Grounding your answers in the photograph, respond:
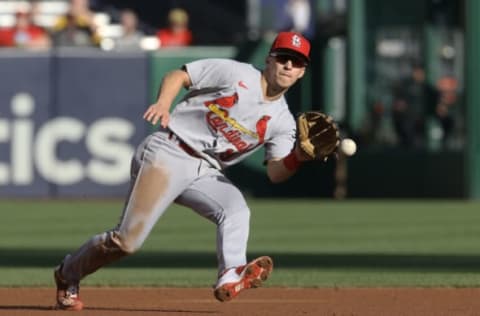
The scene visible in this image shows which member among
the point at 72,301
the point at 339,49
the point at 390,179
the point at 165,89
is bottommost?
the point at 390,179

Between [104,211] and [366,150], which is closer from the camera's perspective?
[104,211]

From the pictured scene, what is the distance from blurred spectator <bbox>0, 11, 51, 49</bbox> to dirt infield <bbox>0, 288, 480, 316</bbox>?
1235cm

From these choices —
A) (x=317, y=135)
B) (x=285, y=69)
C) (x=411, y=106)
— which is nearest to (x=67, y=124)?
(x=411, y=106)

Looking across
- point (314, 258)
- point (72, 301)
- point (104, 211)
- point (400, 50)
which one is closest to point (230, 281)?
point (72, 301)

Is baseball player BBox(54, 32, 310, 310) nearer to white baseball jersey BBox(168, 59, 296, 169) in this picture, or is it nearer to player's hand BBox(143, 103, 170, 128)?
white baseball jersey BBox(168, 59, 296, 169)

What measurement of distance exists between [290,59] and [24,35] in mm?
14863

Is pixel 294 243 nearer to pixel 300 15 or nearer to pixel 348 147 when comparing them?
pixel 348 147

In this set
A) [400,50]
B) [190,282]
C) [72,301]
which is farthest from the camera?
[400,50]

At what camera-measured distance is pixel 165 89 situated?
7.77 meters

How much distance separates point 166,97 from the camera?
25.3 feet

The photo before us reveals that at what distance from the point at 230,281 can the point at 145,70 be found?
43.8 ft

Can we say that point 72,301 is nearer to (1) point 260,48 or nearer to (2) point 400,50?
(1) point 260,48

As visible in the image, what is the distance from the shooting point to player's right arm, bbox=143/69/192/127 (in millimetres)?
7527

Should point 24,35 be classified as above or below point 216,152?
below
